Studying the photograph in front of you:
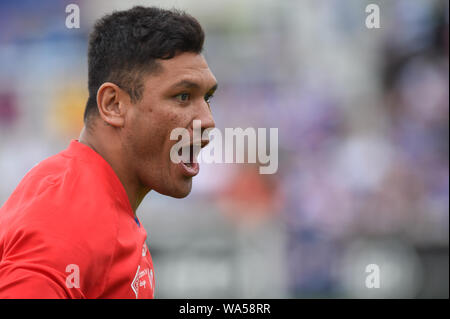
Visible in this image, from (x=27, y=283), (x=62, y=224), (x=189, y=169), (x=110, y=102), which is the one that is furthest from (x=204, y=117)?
(x=27, y=283)

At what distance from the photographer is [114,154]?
2314 mm

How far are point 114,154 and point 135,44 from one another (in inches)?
17.0

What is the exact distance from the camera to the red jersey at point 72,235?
166cm

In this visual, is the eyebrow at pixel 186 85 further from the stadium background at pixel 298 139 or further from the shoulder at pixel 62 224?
the stadium background at pixel 298 139

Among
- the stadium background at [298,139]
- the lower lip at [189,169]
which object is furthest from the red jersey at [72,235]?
the stadium background at [298,139]

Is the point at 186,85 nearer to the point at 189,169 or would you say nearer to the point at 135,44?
the point at 135,44

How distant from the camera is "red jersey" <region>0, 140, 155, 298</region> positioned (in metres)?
1.66

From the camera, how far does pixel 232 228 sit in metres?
7.78

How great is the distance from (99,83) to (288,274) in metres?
5.58

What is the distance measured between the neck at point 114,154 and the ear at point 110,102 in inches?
2.5

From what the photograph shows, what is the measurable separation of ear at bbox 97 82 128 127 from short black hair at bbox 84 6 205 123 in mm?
29

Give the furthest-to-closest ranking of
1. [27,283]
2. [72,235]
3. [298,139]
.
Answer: [298,139], [72,235], [27,283]

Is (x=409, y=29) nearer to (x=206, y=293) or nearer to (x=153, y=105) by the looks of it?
(x=206, y=293)

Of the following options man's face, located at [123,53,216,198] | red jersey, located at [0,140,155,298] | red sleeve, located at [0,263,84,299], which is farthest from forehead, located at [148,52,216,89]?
red sleeve, located at [0,263,84,299]
